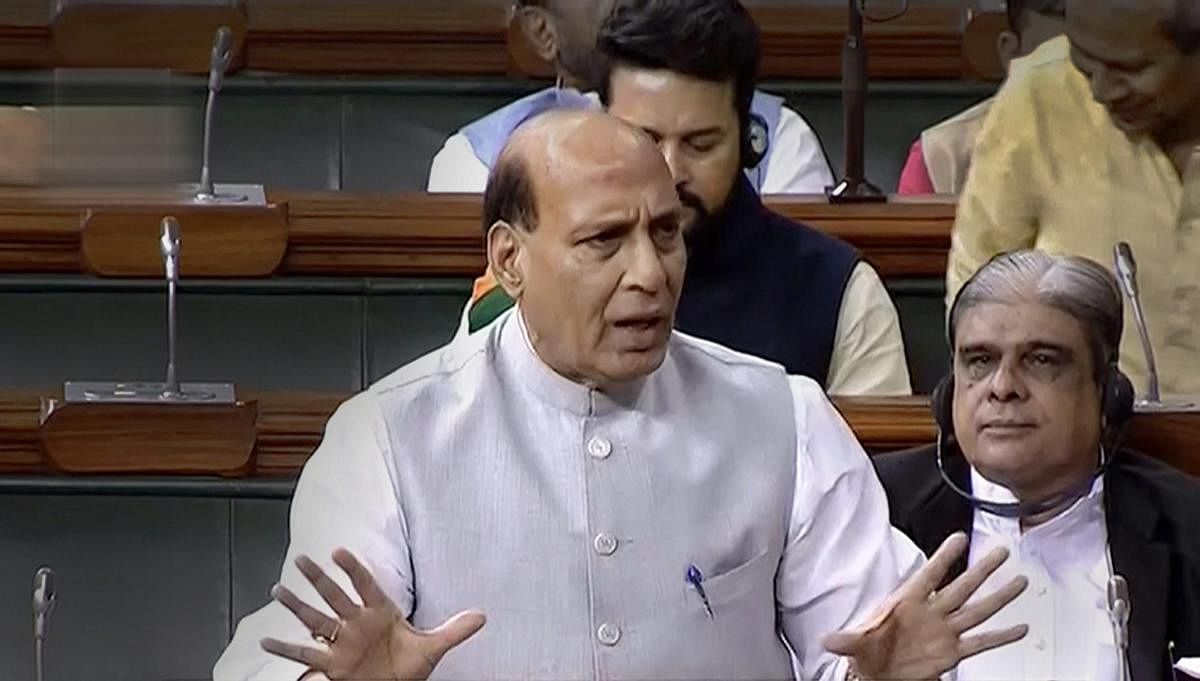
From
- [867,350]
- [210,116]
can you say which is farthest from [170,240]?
[867,350]

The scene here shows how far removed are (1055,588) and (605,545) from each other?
0.56m

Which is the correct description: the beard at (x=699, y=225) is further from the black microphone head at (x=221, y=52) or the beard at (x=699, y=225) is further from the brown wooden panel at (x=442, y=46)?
the brown wooden panel at (x=442, y=46)

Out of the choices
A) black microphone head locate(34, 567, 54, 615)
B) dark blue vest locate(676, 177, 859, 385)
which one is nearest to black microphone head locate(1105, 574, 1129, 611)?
dark blue vest locate(676, 177, 859, 385)

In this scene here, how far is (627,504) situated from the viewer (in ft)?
6.64

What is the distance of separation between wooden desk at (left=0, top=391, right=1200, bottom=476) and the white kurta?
1.60ft

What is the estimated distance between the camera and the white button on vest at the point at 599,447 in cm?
204

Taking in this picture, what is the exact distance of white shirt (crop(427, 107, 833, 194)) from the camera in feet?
11.2

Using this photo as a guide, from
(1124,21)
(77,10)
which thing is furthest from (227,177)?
(1124,21)

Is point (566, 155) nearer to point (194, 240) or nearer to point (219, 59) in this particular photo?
point (194, 240)

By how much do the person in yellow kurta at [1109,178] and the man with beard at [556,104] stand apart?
414 mm

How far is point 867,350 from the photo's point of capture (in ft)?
9.00

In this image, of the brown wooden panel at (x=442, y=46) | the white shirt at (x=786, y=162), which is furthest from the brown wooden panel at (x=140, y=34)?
the white shirt at (x=786, y=162)

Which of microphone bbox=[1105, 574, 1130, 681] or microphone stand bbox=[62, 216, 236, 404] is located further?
microphone stand bbox=[62, 216, 236, 404]

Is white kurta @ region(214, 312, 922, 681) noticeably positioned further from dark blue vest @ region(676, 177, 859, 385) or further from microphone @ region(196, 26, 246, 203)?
microphone @ region(196, 26, 246, 203)
